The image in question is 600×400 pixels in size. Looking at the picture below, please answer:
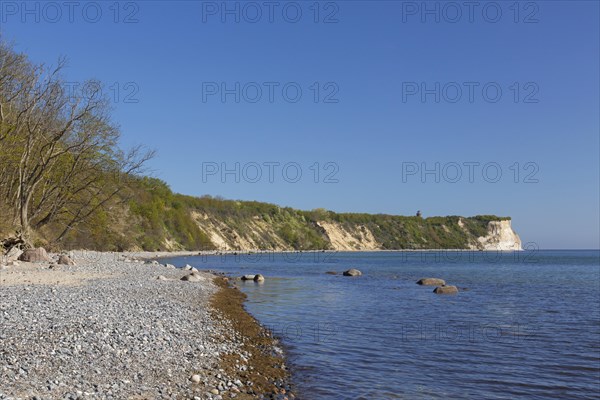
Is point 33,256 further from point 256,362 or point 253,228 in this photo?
point 253,228

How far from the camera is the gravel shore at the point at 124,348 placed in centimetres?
825

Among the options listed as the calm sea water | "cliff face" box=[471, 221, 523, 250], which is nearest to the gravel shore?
the calm sea water

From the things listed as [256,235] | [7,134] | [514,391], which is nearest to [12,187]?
[7,134]

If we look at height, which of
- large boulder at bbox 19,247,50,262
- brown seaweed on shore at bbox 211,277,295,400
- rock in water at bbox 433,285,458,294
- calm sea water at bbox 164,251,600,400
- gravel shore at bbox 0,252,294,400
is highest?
large boulder at bbox 19,247,50,262

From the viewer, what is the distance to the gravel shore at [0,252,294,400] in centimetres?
825

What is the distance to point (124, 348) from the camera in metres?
10.6

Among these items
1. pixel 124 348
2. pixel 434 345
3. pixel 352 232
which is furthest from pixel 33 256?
pixel 352 232

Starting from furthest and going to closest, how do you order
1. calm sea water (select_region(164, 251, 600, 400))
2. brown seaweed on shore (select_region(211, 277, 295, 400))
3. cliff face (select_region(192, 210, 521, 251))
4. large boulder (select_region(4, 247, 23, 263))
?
1. cliff face (select_region(192, 210, 521, 251))
2. large boulder (select_region(4, 247, 23, 263))
3. calm sea water (select_region(164, 251, 600, 400))
4. brown seaweed on shore (select_region(211, 277, 295, 400))

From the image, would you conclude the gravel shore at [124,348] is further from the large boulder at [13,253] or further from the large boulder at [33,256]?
the large boulder at [13,253]

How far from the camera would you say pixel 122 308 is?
15641 millimetres

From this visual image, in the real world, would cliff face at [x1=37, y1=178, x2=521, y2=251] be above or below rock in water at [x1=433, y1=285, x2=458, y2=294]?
above

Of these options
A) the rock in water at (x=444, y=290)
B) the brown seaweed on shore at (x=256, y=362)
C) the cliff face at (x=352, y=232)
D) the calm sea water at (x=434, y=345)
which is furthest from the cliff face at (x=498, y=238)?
the brown seaweed on shore at (x=256, y=362)

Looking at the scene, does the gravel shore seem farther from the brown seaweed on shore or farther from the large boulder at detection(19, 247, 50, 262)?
the large boulder at detection(19, 247, 50, 262)

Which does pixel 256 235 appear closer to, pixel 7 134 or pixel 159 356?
pixel 7 134
